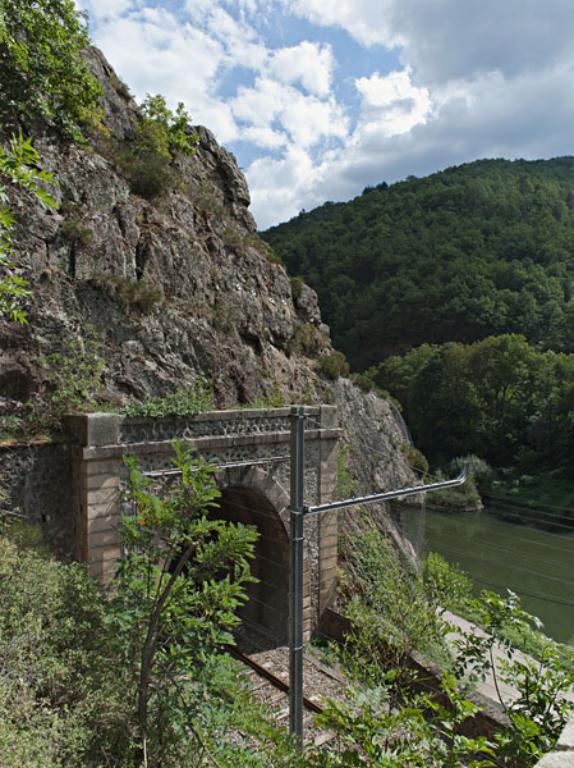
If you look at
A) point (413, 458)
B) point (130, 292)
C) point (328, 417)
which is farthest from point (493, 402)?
point (130, 292)

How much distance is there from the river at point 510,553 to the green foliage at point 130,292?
10.9 metres

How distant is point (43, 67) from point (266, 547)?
11.9m

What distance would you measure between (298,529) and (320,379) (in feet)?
43.2

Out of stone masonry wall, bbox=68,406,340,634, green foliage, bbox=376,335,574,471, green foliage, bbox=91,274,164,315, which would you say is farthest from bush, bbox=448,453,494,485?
green foliage, bbox=91,274,164,315

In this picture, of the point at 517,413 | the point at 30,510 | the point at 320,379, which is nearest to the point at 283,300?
the point at 320,379

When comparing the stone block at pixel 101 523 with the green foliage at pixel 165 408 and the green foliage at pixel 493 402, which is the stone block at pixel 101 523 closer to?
the green foliage at pixel 165 408

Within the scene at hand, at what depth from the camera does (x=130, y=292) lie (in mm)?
12531

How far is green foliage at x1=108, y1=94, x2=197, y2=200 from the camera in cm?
1474

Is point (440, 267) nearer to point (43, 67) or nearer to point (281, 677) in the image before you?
point (43, 67)

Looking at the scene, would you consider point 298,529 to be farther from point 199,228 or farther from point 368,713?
point 199,228

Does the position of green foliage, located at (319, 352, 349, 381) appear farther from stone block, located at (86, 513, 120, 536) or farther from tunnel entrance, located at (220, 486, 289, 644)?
stone block, located at (86, 513, 120, 536)

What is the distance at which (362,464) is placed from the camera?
1781cm

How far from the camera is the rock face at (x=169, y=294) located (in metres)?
11.2

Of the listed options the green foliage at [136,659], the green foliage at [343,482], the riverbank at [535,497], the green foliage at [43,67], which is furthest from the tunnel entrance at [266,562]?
the riverbank at [535,497]
